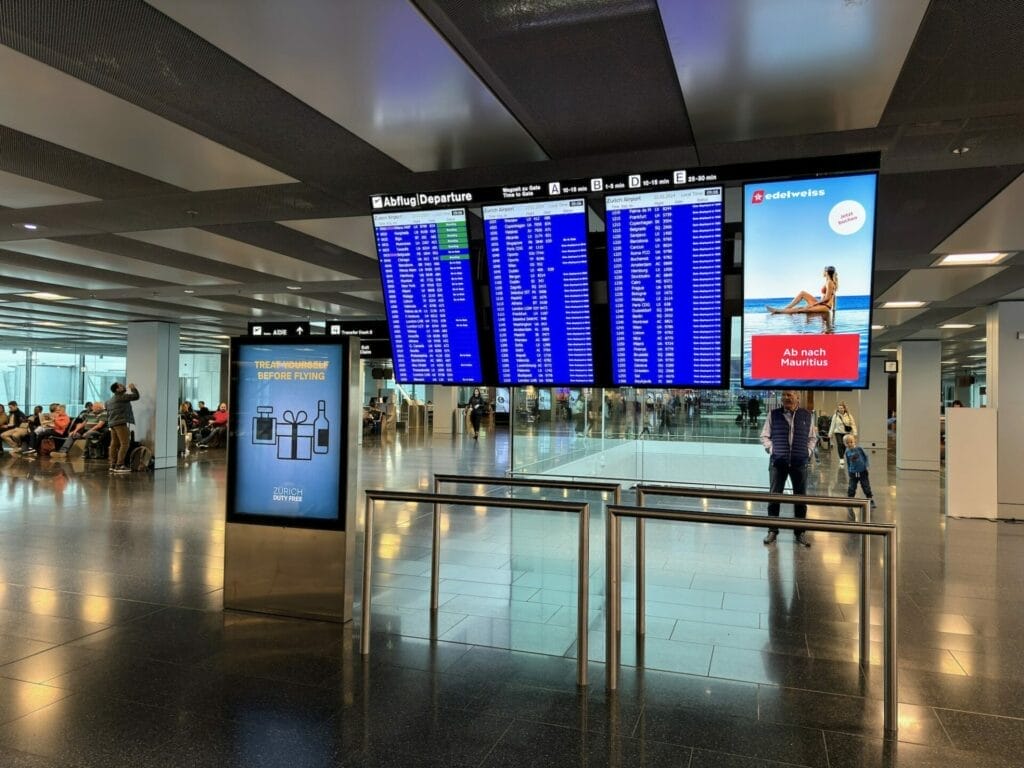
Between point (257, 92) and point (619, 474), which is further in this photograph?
point (619, 474)

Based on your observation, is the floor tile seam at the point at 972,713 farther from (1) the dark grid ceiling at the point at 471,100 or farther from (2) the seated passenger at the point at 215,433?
(2) the seated passenger at the point at 215,433

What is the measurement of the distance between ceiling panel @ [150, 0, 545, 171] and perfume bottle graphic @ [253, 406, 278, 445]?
7.13ft

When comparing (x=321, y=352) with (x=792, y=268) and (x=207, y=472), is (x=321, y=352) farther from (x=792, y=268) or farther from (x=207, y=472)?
(x=207, y=472)

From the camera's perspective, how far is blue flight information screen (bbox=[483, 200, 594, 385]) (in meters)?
4.41

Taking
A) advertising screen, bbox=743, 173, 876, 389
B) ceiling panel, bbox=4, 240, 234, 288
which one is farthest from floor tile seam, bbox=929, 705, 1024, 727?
ceiling panel, bbox=4, 240, 234, 288

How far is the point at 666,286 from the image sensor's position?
4293 millimetres

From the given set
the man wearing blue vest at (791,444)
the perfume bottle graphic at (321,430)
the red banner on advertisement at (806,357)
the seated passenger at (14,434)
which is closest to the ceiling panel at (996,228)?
the man wearing blue vest at (791,444)

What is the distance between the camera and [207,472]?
47.3 feet

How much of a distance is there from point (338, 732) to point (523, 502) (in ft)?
5.45

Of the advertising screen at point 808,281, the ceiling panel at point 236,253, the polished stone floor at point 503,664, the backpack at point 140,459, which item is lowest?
the polished stone floor at point 503,664

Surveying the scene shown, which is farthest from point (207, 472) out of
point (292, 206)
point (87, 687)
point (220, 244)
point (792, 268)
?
point (792, 268)

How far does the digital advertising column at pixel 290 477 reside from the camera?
16.6 feet

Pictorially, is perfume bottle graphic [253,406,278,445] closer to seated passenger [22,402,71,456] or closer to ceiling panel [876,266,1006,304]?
ceiling panel [876,266,1006,304]

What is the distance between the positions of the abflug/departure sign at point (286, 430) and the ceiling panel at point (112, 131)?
1345mm
